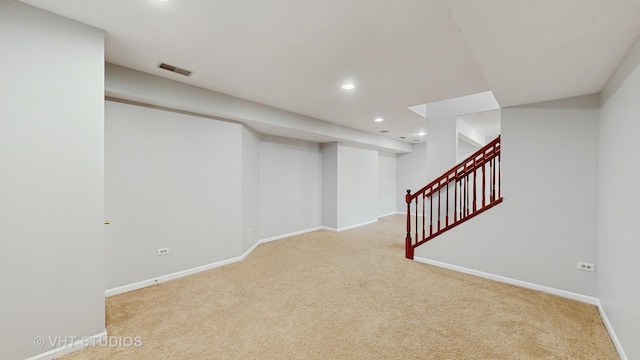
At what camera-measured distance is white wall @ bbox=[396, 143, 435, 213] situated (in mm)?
8641

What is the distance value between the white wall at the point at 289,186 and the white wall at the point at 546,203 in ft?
11.8

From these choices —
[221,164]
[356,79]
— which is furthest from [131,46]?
[356,79]

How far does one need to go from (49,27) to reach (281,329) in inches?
117

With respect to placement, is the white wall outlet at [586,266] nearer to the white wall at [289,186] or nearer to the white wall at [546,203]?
the white wall at [546,203]

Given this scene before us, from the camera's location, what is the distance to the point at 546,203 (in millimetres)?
2961

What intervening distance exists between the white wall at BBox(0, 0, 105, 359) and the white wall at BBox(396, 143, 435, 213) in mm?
8462

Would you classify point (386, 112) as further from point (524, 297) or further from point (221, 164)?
point (524, 297)

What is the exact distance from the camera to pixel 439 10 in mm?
1722

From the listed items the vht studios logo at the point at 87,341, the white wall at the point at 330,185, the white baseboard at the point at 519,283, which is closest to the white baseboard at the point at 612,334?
the white baseboard at the point at 519,283

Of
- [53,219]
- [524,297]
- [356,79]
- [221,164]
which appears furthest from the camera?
[221,164]

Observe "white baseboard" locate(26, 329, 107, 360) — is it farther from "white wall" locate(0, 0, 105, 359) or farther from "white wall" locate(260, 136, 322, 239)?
"white wall" locate(260, 136, 322, 239)

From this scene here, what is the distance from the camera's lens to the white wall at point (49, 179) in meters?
1.69

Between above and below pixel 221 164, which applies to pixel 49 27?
above

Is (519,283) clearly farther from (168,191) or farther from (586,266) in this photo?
(168,191)
